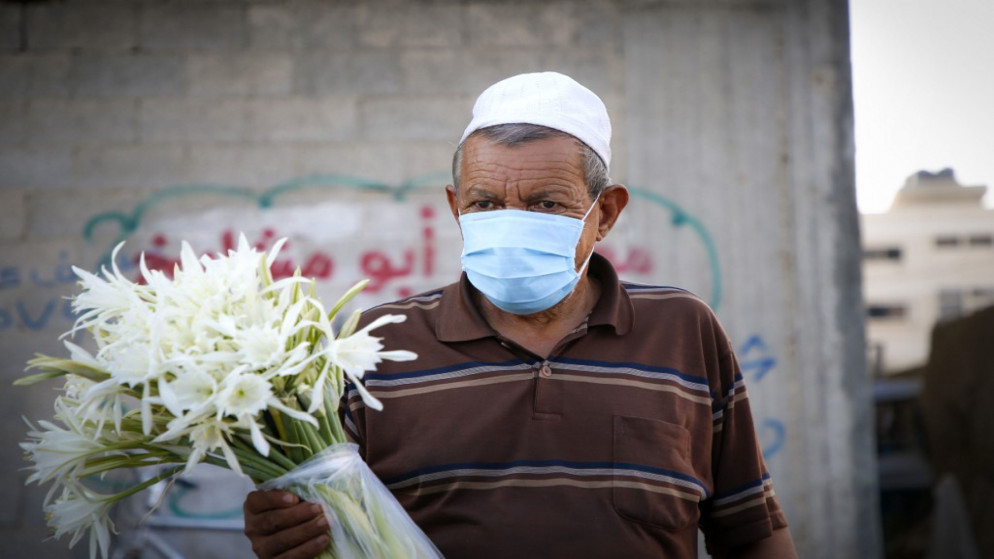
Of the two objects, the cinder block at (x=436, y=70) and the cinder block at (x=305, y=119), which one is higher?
the cinder block at (x=436, y=70)

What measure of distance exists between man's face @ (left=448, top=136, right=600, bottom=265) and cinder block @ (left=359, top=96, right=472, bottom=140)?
2.62 metres

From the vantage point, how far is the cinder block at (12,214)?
4.31 m

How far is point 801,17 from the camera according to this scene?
4344 millimetres

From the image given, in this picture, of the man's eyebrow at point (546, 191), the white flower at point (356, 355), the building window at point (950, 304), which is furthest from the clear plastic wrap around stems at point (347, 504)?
the building window at point (950, 304)

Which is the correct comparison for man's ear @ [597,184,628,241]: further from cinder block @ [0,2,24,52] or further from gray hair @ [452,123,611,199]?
cinder block @ [0,2,24,52]

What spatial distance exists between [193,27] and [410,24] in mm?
1089

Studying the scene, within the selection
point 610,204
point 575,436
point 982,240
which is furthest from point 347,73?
point 982,240

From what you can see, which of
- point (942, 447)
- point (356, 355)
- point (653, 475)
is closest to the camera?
point (356, 355)

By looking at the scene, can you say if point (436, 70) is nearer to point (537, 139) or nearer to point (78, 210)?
point (78, 210)

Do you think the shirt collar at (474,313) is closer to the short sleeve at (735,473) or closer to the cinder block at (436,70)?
the short sleeve at (735,473)

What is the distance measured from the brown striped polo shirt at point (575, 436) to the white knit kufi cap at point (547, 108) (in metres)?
0.34

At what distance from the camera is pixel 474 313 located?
68.6 inches

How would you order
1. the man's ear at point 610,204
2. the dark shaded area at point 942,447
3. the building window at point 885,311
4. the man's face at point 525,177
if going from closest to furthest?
1. the man's face at point 525,177
2. the man's ear at point 610,204
3. the building window at point 885,311
4. the dark shaded area at point 942,447

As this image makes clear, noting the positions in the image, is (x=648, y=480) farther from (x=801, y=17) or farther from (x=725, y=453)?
(x=801, y=17)
